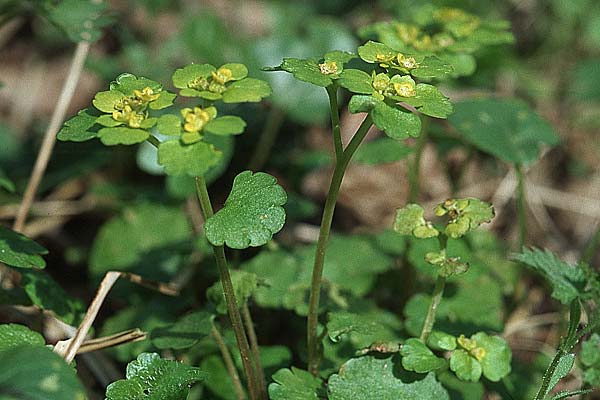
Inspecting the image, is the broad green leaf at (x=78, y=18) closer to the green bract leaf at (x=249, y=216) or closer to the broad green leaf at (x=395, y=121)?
the green bract leaf at (x=249, y=216)

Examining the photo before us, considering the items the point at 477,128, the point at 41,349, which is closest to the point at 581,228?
the point at 477,128

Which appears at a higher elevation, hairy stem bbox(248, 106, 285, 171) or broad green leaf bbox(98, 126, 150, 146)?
broad green leaf bbox(98, 126, 150, 146)

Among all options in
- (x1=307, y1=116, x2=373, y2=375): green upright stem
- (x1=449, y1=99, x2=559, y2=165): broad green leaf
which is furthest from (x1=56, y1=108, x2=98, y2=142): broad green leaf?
(x1=449, y1=99, x2=559, y2=165): broad green leaf

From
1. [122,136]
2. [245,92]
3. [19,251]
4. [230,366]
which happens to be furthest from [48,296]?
[245,92]

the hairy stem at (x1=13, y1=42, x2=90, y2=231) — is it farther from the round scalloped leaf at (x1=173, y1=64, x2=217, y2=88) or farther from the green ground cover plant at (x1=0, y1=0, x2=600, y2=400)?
the round scalloped leaf at (x1=173, y1=64, x2=217, y2=88)

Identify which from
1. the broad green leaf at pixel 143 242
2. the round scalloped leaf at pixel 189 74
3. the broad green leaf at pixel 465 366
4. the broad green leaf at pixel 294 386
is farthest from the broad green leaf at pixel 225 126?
the broad green leaf at pixel 143 242

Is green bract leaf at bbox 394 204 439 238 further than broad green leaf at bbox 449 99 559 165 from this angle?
No

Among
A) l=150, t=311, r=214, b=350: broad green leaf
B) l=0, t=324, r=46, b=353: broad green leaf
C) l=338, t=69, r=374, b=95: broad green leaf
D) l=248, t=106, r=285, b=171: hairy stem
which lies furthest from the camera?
l=248, t=106, r=285, b=171: hairy stem
